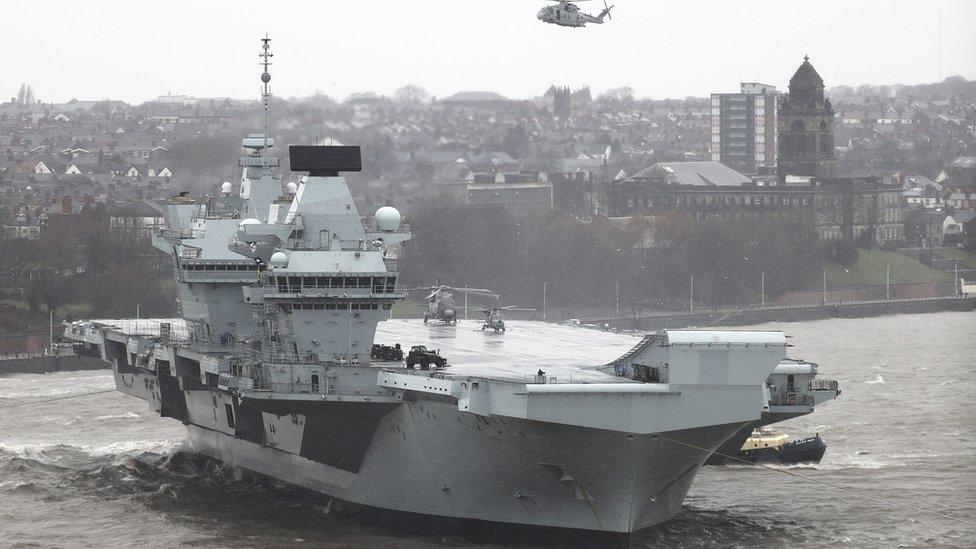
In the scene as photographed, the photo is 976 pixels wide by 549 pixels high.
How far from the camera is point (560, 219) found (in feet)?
290

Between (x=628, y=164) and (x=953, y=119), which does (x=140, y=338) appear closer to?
(x=628, y=164)

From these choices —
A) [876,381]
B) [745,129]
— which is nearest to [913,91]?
[745,129]

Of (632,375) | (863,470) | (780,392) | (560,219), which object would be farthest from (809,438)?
(560,219)

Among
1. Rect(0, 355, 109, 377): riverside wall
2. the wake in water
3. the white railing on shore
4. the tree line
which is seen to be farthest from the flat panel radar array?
the tree line

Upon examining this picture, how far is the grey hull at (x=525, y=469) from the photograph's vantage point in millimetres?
30516

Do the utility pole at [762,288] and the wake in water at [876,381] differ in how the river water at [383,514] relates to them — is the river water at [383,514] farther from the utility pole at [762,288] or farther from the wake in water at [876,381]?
the utility pole at [762,288]

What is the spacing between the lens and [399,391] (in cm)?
3191

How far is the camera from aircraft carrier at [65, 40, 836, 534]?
30.2 m

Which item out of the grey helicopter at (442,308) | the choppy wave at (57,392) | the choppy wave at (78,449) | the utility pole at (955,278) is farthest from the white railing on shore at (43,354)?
the utility pole at (955,278)

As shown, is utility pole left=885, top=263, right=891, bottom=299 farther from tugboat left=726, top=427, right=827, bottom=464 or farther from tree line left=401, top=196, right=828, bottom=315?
tugboat left=726, top=427, right=827, bottom=464

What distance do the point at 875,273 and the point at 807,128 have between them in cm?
1722

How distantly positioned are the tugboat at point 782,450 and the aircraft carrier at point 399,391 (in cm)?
335

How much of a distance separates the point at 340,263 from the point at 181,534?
5.41m

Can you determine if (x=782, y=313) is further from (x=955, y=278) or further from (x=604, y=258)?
(x=955, y=278)
